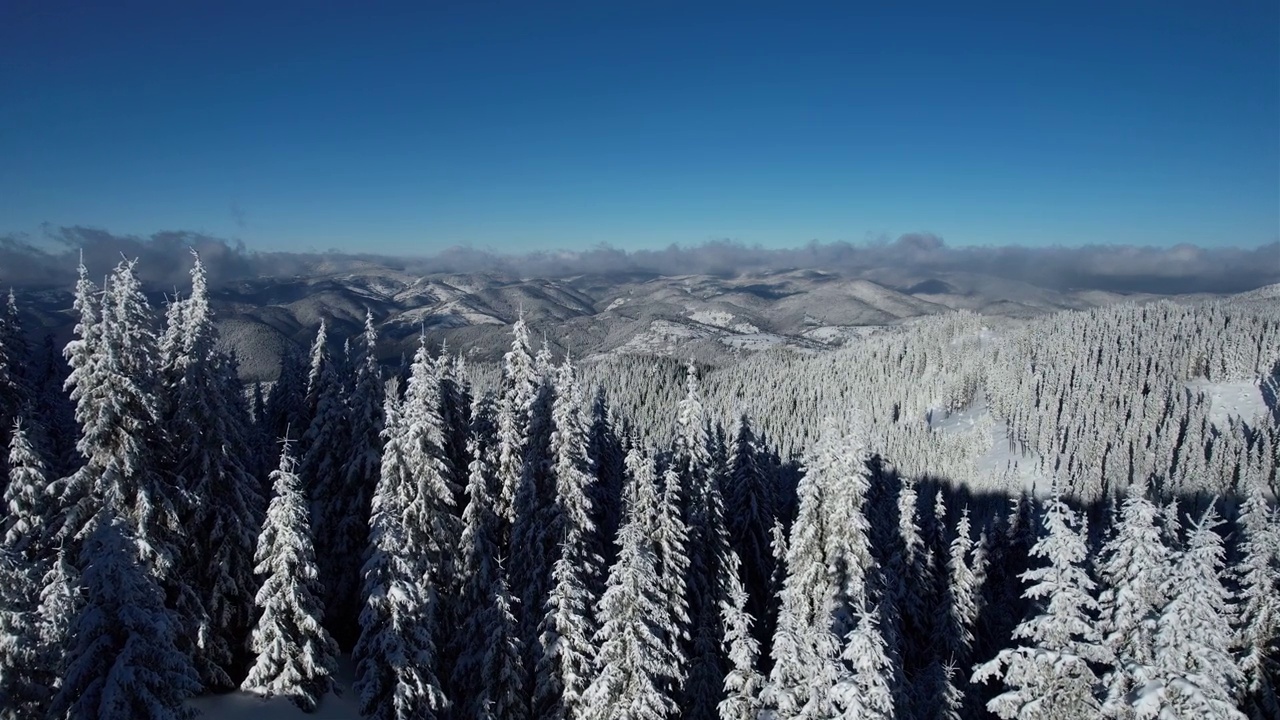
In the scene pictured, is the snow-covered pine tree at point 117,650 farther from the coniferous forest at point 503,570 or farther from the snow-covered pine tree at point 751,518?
the snow-covered pine tree at point 751,518

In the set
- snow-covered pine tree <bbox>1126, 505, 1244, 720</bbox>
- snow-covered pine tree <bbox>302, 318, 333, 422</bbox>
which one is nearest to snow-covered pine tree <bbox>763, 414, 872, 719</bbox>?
snow-covered pine tree <bbox>1126, 505, 1244, 720</bbox>

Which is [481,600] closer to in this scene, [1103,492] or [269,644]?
[269,644]

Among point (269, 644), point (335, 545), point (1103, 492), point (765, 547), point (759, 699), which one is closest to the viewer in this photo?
point (759, 699)

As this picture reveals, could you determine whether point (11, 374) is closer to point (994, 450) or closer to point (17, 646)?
point (17, 646)

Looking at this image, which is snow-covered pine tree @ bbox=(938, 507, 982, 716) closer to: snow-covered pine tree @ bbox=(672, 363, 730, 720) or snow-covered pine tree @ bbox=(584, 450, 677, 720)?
snow-covered pine tree @ bbox=(672, 363, 730, 720)

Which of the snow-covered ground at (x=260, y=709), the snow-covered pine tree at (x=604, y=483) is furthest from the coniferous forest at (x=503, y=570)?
the snow-covered ground at (x=260, y=709)

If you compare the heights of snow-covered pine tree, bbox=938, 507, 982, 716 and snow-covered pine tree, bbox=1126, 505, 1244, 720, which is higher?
snow-covered pine tree, bbox=1126, 505, 1244, 720

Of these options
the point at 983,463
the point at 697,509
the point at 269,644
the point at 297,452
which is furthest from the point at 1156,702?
the point at 983,463
